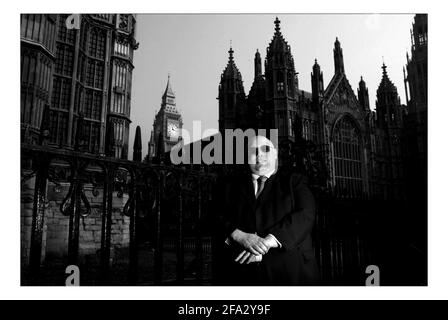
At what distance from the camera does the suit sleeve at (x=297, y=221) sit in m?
2.15

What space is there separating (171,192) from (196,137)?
2.34 m

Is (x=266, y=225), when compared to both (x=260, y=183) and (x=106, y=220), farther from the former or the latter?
(x=106, y=220)

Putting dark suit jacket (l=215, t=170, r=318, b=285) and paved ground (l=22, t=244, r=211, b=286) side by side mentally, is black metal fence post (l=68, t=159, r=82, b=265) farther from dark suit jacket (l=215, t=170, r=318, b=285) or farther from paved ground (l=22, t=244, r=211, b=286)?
dark suit jacket (l=215, t=170, r=318, b=285)

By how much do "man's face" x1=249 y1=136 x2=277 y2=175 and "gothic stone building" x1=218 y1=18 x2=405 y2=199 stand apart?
51.0ft

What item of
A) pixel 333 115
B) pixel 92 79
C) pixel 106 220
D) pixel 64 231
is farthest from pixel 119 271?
pixel 333 115

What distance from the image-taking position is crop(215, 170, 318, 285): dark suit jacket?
2314 millimetres

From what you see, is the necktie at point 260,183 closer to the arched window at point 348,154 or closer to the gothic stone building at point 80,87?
the gothic stone building at point 80,87

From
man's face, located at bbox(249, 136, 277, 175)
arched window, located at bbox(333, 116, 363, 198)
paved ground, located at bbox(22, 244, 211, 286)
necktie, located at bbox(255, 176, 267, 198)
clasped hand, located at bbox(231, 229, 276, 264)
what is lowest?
paved ground, located at bbox(22, 244, 211, 286)

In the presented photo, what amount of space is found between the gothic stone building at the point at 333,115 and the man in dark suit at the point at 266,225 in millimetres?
15631

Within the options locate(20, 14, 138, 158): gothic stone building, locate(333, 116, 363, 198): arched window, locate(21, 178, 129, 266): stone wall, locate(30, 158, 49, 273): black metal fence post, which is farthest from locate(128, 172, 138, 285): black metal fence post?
locate(333, 116, 363, 198): arched window

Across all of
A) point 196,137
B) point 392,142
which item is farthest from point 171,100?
point 196,137

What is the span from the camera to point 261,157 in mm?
2494
